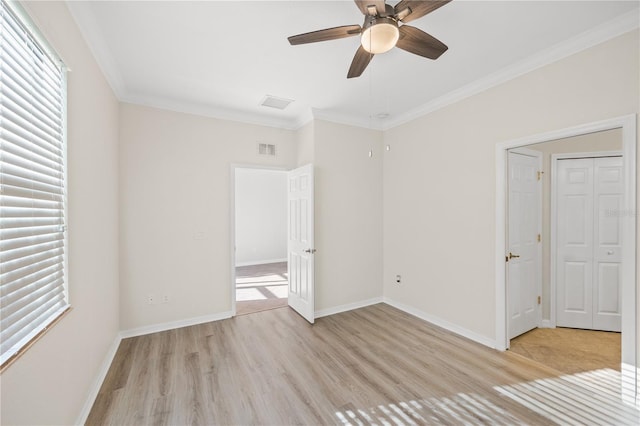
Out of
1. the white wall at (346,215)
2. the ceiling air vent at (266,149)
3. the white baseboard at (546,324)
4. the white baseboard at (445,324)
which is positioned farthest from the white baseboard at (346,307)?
the ceiling air vent at (266,149)

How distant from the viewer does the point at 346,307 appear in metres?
3.97

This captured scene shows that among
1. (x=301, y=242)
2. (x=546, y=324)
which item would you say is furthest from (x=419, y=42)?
(x=546, y=324)

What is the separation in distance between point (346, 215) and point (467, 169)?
66.5 inches

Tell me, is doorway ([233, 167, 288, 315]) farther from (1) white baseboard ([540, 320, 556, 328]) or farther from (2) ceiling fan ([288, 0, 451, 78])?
(2) ceiling fan ([288, 0, 451, 78])

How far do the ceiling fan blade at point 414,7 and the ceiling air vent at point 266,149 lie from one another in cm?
277

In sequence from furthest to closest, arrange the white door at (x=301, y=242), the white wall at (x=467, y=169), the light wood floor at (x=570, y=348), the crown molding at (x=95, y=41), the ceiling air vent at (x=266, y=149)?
the ceiling air vent at (x=266, y=149)
the white door at (x=301, y=242)
the light wood floor at (x=570, y=348)
the white wall at (x=467, y=169)
the crown molding at (x=95, y=41)

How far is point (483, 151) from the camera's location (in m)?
2.93

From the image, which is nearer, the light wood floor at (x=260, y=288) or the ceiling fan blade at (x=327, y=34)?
the ceiling fan blade at (x=327, y=34)

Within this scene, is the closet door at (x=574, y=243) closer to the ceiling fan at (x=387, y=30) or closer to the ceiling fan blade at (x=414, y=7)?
the ceiling fan at (x=387, y=30)

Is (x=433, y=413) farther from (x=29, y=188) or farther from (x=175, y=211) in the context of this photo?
(x=175, y=211)

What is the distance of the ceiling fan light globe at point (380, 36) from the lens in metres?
1.54

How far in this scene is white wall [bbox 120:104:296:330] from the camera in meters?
3.18

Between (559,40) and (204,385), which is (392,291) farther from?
(559,40)

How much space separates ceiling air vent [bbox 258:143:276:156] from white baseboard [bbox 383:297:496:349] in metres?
2.93
